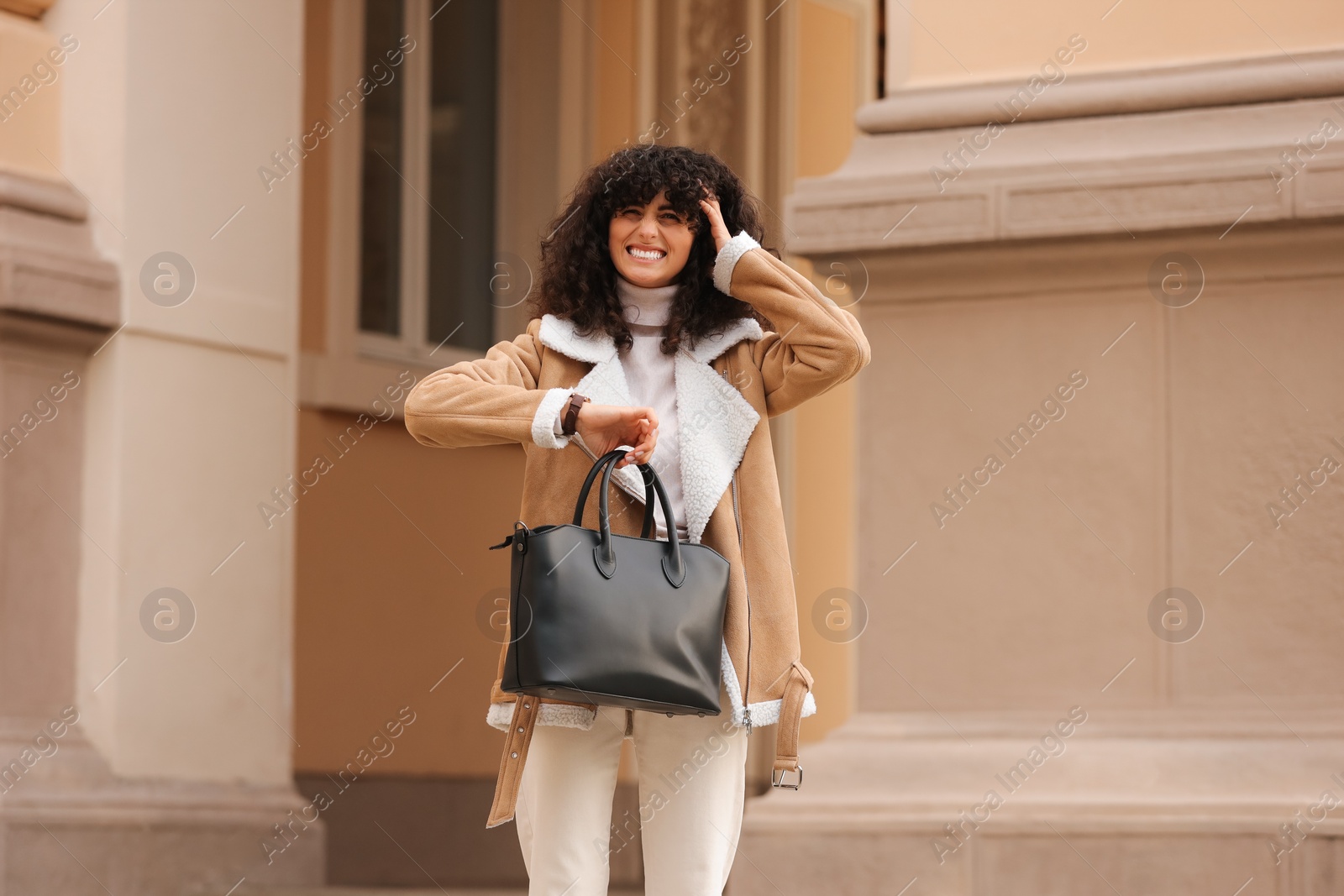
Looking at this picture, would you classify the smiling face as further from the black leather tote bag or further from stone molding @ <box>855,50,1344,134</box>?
stone molding @ <box>855,50,1344,134</box>

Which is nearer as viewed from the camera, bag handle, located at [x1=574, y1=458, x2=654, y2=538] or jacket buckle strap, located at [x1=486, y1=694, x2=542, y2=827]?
bag handle, located at [x1=574, y1=458, x2=654, y2=538]

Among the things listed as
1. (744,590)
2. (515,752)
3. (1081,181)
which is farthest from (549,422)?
(1081,181)

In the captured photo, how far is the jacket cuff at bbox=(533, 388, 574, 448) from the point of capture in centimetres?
303

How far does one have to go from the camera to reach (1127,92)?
5.92 metres

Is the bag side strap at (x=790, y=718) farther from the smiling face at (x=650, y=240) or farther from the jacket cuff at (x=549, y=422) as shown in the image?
the smiling face at (x=650, y=240)

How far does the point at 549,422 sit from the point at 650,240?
0.46 metres

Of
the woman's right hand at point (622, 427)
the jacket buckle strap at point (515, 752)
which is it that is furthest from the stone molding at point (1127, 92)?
the jacket buckle strap at point (515, 752)

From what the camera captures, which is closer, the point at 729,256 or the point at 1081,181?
the point at 729,256

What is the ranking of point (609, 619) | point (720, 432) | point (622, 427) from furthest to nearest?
point (720, 432) → point (622, 427) → point (609, 619)

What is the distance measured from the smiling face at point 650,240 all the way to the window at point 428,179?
6.40 m

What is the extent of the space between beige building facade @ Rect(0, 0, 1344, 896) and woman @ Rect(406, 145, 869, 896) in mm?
371

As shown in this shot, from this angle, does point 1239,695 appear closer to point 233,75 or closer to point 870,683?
point 870,683

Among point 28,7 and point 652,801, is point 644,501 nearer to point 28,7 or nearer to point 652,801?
point 652,801

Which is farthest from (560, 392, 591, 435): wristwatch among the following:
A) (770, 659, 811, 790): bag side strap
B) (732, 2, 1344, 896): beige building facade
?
(732, 2, 1344, 896): beige building facade
